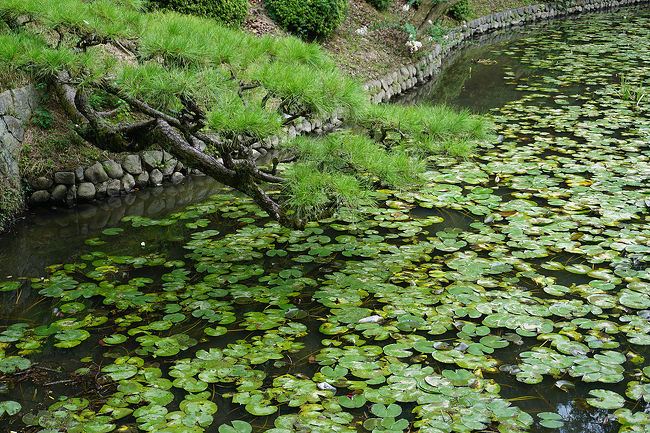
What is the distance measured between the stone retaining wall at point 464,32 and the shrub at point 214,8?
195cm

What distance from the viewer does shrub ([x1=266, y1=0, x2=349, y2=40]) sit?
8586 mm

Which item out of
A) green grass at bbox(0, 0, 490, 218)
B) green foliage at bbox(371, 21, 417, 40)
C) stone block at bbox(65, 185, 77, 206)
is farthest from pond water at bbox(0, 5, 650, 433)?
green foliage at bbox(371, 21, 417, 40)

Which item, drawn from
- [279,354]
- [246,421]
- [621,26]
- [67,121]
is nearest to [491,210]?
[279,354]

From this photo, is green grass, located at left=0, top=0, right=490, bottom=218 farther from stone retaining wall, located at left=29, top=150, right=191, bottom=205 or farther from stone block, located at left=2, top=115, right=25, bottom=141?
stone retaining wall, located at left=29, top=150, right=191, bottom=205

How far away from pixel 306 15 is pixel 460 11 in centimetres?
587

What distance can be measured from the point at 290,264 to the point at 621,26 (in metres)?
14.4

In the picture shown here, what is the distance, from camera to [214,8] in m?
7.43

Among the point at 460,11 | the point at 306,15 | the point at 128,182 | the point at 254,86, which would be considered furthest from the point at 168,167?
the point at 460,11

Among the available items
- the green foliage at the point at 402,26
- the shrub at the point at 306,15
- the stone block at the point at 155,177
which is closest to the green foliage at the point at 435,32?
the green foliage at the point at 402,26

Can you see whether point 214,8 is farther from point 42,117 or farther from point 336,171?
point 336,171

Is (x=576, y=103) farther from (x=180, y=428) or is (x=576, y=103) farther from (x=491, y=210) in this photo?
(x=180, y=428)

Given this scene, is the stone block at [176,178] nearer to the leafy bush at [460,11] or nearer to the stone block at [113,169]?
the stone block at [113,169]

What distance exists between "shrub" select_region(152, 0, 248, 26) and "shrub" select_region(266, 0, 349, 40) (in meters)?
0.88

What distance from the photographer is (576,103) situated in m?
8.32
